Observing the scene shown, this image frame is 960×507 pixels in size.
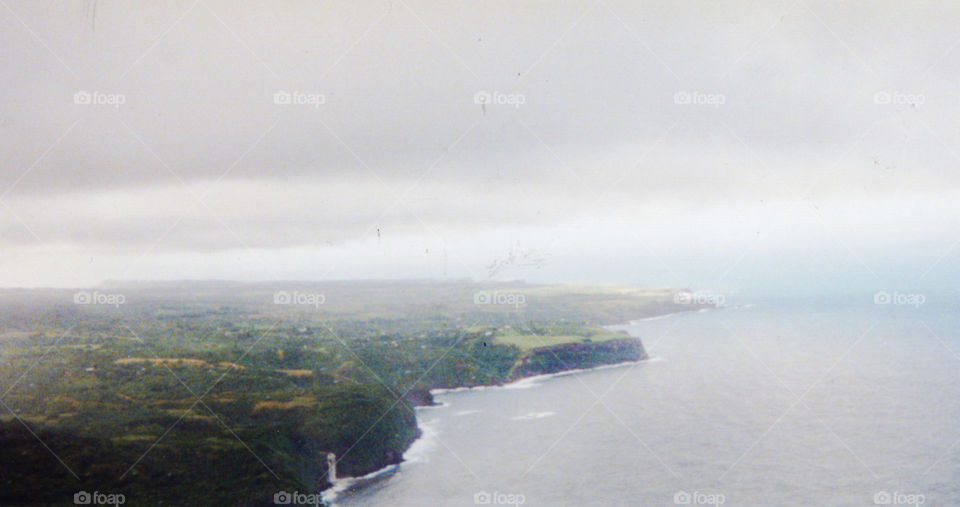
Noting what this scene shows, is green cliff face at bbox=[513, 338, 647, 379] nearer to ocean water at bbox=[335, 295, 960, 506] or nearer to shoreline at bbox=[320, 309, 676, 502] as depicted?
shoreline at bbox=[320, 309, 676, 502]

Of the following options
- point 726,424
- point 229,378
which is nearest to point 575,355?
point 726,424

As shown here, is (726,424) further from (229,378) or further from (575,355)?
(229,378)

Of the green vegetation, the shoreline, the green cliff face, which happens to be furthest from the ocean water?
the green vegetation

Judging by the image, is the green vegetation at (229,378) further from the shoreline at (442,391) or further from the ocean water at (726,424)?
the ocean water at (726,424)

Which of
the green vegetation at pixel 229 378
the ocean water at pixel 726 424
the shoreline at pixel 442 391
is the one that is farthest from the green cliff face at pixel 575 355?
the green vegetation at pixel 229 378

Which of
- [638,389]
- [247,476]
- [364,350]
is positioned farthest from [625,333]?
[247,476]

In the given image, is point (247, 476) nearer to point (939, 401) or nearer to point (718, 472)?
point (718, 472)
